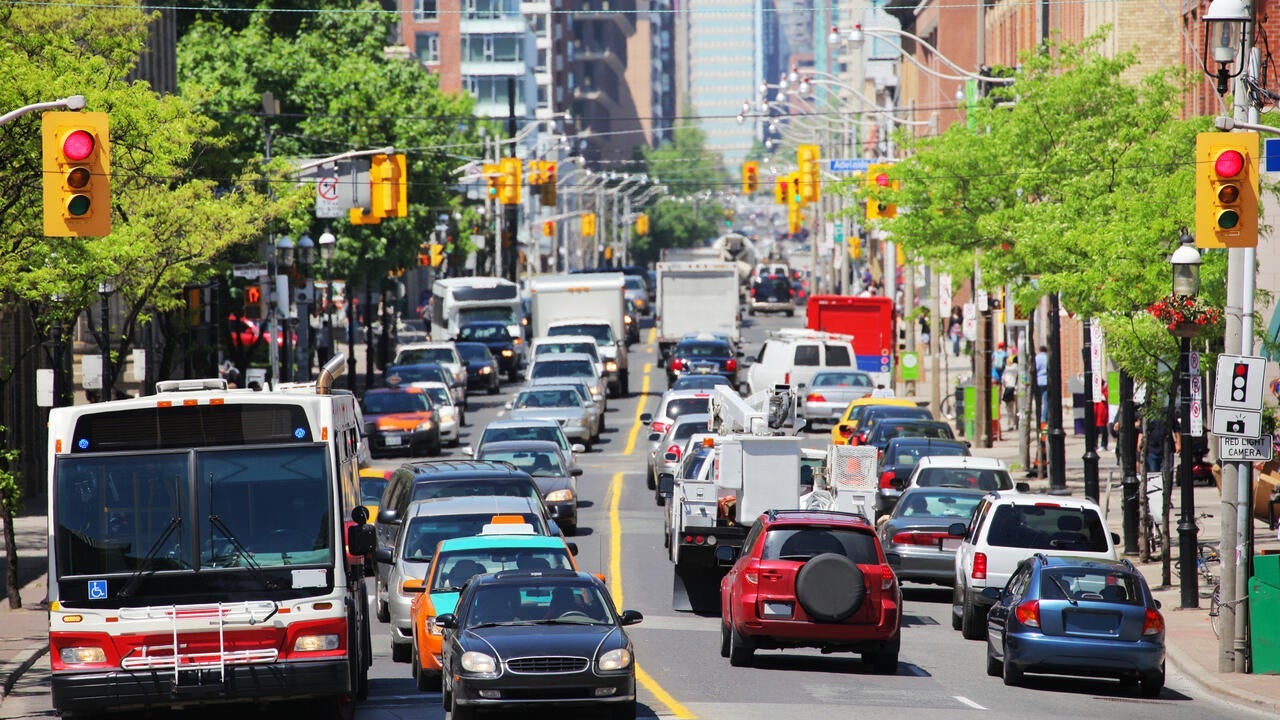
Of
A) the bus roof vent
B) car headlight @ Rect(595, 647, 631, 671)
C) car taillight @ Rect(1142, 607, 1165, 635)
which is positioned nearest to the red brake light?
car taillight @ Rect(1142, 607, 1165, 635)

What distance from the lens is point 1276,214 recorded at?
37438 mm

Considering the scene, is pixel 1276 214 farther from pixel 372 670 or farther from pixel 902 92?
pixel 902 92

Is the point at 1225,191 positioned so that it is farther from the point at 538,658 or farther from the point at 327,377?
the point at 327,377

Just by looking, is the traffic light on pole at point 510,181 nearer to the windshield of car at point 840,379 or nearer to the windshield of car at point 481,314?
the windshield of car at point 481,314

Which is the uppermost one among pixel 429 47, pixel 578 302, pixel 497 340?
pixel 429 47

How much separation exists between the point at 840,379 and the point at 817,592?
3093 centimetres

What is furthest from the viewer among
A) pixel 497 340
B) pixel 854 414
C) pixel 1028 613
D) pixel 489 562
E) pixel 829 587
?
pixel 497 340

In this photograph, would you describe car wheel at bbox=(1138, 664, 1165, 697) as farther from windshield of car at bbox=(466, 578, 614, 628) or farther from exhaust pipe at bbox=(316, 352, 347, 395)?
exhaust pipe at bbox=(316, 352, 347, 395)

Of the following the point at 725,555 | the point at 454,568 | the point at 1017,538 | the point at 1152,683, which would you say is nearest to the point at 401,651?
the point at 454,568

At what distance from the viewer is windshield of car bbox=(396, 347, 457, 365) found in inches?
2110

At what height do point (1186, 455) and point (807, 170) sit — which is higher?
point (807, 170)

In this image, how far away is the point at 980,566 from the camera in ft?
72.5

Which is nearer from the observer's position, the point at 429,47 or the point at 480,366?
the point at 480,366

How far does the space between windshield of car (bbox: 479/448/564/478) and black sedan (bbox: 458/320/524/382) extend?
3224cm
